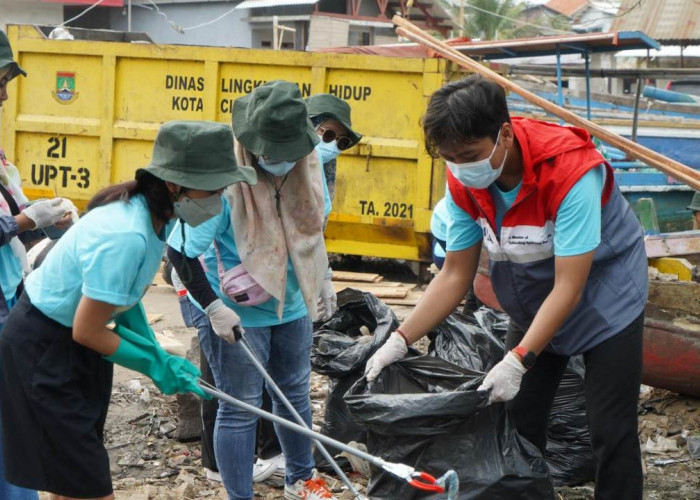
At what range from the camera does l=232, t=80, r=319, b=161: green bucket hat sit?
3.34m

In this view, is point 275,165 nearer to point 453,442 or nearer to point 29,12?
point 453,442

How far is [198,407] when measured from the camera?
4.69 m

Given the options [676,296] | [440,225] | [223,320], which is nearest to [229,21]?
[440,225]

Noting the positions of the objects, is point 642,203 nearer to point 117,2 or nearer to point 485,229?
point 485,229

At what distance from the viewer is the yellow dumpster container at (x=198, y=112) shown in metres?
7.89

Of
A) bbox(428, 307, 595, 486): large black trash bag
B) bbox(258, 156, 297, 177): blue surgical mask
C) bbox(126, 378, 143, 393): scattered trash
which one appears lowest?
Result: bbox(126, 378, 143, 393): scattered trash

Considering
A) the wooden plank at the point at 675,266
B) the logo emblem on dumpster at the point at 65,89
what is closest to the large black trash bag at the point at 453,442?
the wooden plank at the point at 675,266

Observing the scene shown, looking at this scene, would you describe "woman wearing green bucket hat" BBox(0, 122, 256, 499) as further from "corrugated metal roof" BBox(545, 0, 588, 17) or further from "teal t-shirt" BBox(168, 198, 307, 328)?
"corrugated metal roof" BBox(545, 0, 588, 17)

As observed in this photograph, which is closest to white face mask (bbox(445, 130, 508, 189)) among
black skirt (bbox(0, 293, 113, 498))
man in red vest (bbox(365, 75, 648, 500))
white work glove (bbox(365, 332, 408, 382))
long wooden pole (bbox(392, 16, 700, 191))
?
man in red vest (bbox(365, 75, 648, 500))

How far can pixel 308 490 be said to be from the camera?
3.86m

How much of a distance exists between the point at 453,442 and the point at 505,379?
1.17 ft

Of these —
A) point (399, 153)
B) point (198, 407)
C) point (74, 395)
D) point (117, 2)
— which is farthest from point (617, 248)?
point (117, 2)

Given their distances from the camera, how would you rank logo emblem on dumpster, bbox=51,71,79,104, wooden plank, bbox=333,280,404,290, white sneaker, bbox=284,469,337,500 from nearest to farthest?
white sneaker, bbox=284,469,337,500 → wooden plank, bbox=333,280,404,290 → logo emblem on dumpster, bbox=51,71,79,104

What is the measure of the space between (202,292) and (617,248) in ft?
4.90
